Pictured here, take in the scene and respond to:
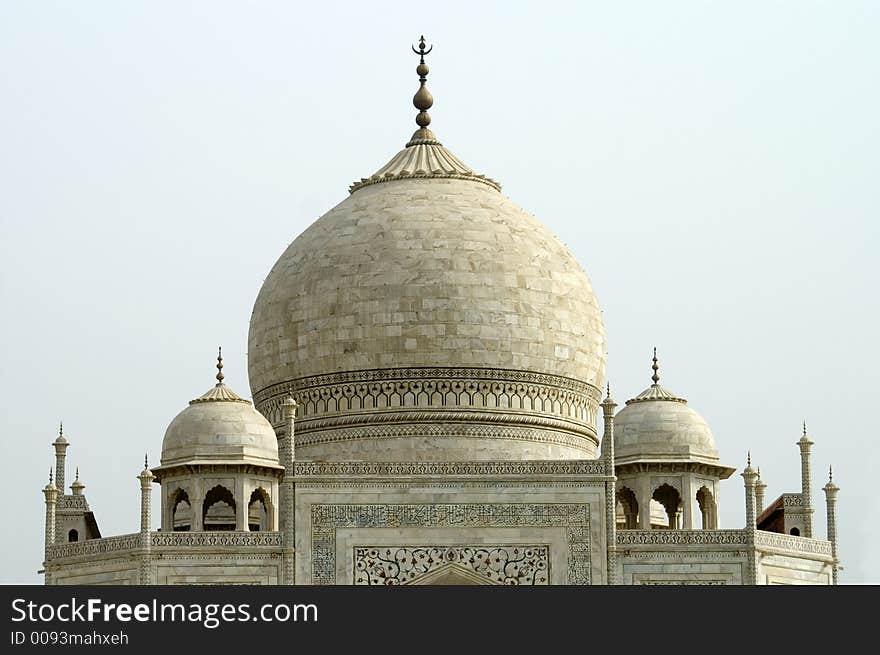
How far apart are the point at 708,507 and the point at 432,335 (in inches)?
171

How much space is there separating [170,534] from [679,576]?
6.34 m

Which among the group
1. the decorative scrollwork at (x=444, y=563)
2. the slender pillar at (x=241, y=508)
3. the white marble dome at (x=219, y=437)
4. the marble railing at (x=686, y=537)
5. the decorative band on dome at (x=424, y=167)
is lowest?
the decorative scrollwork at (x=444, y=563)

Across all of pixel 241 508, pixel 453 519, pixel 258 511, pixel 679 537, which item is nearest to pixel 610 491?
pixel 679 537

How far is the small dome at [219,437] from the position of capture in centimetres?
3462

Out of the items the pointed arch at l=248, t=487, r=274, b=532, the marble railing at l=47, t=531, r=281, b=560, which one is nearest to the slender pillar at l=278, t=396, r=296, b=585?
the marble railing at l=47, t=531, r=281, b=560

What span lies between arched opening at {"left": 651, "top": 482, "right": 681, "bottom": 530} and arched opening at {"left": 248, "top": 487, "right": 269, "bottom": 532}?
5.10 metres

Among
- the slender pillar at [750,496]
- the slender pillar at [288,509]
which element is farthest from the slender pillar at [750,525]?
the slender pillar at [288,509]

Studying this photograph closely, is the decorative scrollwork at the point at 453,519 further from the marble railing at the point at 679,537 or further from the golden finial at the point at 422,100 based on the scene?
the golden finial at the point at 422,100

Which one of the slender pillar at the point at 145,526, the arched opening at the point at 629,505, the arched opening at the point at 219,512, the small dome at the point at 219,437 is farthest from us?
the arched opening at the point at 219,512

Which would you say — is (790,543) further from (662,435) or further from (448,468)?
(448,468)

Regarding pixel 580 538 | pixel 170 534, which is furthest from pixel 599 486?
pixel 170 534

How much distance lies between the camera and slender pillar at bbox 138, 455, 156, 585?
33.2 meters

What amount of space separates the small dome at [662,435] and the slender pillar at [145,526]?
620 cm

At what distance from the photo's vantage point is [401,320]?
3634 cm
